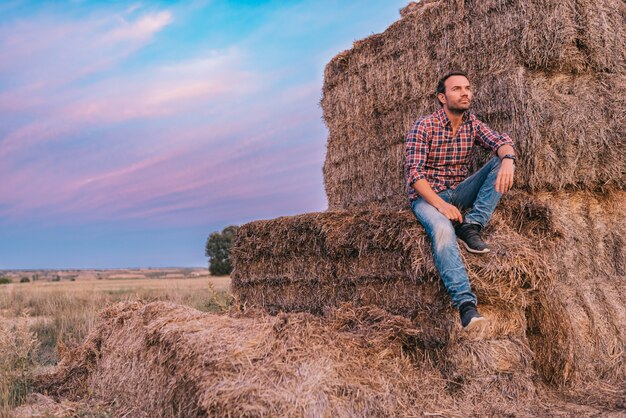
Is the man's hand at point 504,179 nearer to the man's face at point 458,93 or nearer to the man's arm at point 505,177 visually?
the man's arm at point 505,177

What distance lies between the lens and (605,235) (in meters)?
6.77

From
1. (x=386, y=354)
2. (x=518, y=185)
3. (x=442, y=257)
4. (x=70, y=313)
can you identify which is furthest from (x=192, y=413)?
(x=70, y=313)

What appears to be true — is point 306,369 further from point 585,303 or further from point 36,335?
point 36,335

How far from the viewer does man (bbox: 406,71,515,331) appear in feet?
16.3

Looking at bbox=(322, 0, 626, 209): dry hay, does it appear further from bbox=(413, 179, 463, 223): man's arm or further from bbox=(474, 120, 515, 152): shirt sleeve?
bbox=(413, 179, 463, 223): man's arm

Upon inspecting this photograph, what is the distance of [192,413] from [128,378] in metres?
1.63

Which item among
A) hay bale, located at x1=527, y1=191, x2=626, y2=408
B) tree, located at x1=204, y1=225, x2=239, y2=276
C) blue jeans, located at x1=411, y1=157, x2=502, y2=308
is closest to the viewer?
blue jeans, located at x1=411, y1=157, x2=502, y2=308

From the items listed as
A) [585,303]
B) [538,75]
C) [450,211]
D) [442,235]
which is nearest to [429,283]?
[442,235]

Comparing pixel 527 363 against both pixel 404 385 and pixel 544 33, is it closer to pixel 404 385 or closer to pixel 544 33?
pixel 404 385

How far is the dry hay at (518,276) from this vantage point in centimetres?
521

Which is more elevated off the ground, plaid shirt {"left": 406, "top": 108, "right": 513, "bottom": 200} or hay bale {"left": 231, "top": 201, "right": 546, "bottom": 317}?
plaid shirt {"left": 406, "top": 108, "right": 513, "bottom": 200}

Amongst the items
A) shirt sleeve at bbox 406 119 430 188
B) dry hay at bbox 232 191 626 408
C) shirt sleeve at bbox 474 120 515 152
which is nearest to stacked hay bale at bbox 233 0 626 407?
dry hay at bbox 232 191 626 408

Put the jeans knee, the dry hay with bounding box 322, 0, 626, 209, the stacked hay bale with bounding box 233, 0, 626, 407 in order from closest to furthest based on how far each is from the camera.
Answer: the jeans knee → the stacked hay bale with bounding box 233, 0, 626, 407 → the dry hay with bounding box 322, 0, 626, 209

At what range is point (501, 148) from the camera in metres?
5.59
